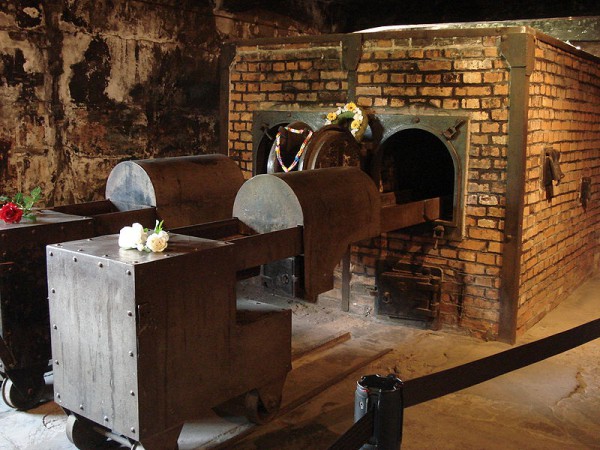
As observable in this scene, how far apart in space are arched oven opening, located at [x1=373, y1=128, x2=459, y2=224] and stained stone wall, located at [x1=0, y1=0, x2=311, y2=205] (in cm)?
207

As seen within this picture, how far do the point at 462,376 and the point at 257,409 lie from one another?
1.44m

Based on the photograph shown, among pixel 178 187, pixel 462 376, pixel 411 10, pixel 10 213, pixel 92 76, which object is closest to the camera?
pixel 462 376

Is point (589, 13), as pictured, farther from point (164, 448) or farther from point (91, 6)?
point (164, 448)

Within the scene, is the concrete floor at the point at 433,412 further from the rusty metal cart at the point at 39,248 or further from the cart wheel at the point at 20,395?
the rusty metal cart at the point at 39,248

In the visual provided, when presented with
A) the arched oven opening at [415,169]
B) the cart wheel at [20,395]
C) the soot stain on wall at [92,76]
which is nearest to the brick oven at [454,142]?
the arched oven opening at [415,169]

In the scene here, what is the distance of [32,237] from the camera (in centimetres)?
360

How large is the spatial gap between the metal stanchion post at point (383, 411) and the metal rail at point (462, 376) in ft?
0.05

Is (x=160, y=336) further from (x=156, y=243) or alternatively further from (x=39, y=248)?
(x=39, y=248)

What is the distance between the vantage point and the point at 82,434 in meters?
3.27

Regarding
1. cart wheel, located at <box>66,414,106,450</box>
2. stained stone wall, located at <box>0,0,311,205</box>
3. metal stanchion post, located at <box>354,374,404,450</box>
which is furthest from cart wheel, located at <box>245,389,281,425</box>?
stained stone wall, located at <box>0,0,311,205</box>

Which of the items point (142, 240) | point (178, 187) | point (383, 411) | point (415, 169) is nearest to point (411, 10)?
point (415, 169)

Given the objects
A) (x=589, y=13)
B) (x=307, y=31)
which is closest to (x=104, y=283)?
(x=307, y=31)

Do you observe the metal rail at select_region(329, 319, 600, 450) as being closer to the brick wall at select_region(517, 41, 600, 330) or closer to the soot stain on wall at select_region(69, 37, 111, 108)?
the brick wall at select_region(517, 41, 600, 330)

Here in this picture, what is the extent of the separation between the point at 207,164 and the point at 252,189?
1082 millimetres
